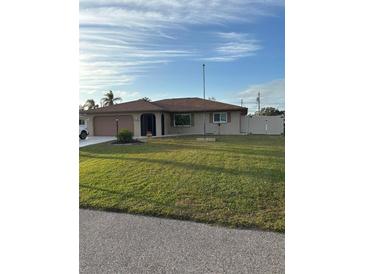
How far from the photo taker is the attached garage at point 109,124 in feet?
55.0

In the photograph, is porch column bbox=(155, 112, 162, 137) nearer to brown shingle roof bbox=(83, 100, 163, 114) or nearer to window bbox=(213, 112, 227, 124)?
brown shingle roof bbox=(83, 100, 163, 114)

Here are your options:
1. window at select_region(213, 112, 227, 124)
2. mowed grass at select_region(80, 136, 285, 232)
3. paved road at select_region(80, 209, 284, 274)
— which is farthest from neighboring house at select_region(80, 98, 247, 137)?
paved road at select_region(80, 209, 284, 274)

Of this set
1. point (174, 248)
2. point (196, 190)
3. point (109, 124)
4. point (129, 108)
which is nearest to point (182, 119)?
point (129, 108)

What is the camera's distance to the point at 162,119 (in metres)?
17.0

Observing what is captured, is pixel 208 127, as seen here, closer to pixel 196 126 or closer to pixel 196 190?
pixel 196 126

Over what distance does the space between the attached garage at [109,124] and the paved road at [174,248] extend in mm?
13831

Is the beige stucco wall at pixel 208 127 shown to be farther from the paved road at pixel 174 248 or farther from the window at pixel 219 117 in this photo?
the paved road at pixel 174 248

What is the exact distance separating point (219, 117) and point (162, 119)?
371 cm

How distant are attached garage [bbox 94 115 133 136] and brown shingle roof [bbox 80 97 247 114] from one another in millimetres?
567

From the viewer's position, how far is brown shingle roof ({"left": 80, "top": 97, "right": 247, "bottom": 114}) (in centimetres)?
1639

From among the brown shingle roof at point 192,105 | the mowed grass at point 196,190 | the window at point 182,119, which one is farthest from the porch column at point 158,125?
the mowed grass at point 196,190
